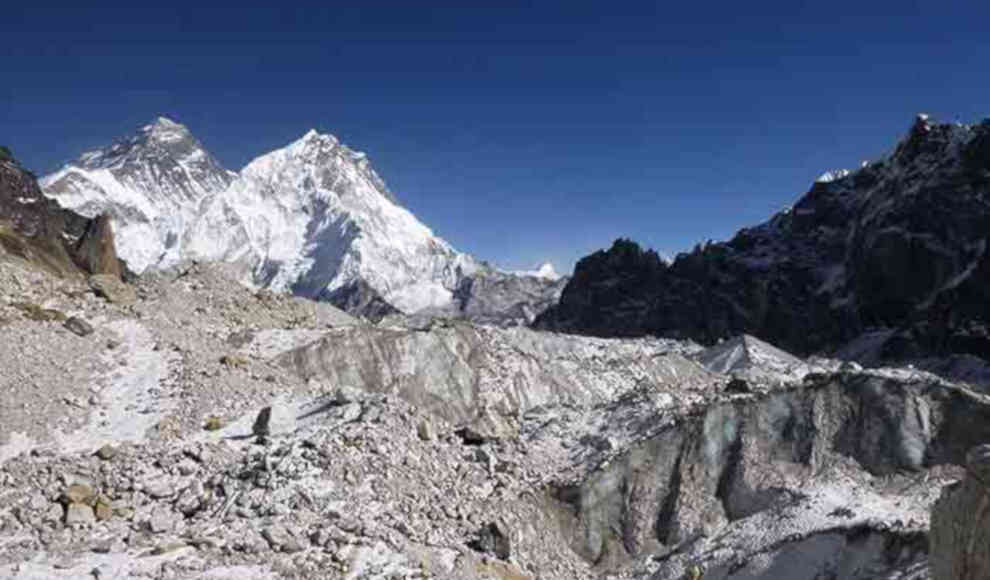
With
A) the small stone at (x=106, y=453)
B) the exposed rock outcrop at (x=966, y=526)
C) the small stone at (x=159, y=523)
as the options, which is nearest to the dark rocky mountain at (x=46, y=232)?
the small stone at (x=106, y=453)

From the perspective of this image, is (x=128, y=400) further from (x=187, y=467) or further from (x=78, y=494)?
(x=78, y=494)

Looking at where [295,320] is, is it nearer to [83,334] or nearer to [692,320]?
[83,334]

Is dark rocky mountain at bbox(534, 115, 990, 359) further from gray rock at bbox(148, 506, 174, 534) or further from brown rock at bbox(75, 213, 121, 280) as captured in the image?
gray rock at bbox(148, 506, 174, 534)

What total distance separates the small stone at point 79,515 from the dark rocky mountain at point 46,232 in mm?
32286

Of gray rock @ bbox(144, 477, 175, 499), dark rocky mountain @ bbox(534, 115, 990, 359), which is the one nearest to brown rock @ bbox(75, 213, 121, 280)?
gray rock @ bbox(144, 477, 175, 499)

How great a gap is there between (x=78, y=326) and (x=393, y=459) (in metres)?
12.3

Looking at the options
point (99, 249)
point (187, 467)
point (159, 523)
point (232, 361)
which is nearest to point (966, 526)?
point (159, 523)

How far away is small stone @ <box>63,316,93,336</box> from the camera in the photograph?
30511mm

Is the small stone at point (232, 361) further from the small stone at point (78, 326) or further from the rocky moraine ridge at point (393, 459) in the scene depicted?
the small stone at point (78, 326)

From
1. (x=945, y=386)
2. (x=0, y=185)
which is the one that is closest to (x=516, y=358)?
(x=945, y=386)

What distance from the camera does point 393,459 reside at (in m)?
25.7

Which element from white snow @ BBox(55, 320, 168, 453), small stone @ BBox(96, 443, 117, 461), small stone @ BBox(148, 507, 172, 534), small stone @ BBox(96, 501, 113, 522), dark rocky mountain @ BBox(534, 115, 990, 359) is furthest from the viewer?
dark rocky mountain @ BBox(534, 115, 990, 359)

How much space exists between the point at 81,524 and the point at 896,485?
2124 centimetres

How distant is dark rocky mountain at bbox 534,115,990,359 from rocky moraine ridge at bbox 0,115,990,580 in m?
120
